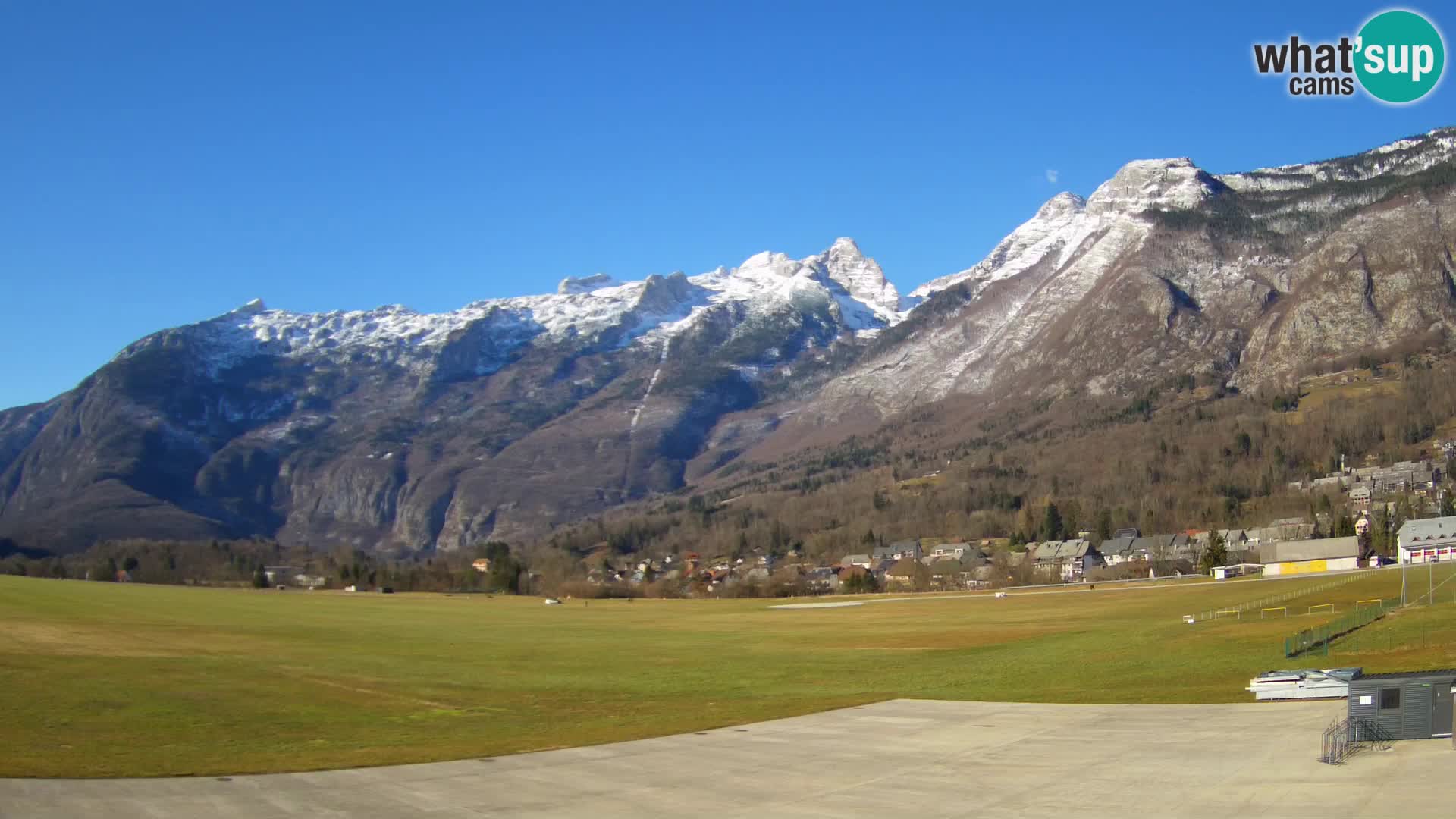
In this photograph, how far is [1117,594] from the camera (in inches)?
4776

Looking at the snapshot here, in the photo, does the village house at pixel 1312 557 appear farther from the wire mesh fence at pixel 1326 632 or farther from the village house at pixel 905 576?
the wire mesh fence at pixel 1326 632

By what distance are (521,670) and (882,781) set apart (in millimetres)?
35339

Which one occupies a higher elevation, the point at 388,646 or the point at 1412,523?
the point at 1412,523

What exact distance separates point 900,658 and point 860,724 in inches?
1048

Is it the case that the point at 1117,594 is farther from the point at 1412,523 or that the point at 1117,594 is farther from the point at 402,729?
the point at 402,729

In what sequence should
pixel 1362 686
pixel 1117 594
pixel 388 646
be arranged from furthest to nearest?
1. pixel 1117 594
2. pixel 388 646
3. pixel 1362 686

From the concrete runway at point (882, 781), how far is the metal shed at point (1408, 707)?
1.78 feet

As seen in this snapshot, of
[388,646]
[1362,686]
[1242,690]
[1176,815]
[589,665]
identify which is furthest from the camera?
[388,646]

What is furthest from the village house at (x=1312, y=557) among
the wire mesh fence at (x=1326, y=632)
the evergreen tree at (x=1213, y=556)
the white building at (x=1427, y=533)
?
the wire mesh fence at (x=1326, y=632)

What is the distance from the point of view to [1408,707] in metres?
32.9

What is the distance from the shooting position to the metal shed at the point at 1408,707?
32.9 meters

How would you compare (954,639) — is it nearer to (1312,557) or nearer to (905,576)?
(1312,557)

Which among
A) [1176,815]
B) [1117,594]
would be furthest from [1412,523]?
[1176,815]

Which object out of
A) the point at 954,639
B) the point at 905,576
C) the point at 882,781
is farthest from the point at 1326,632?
the point at 905,576
